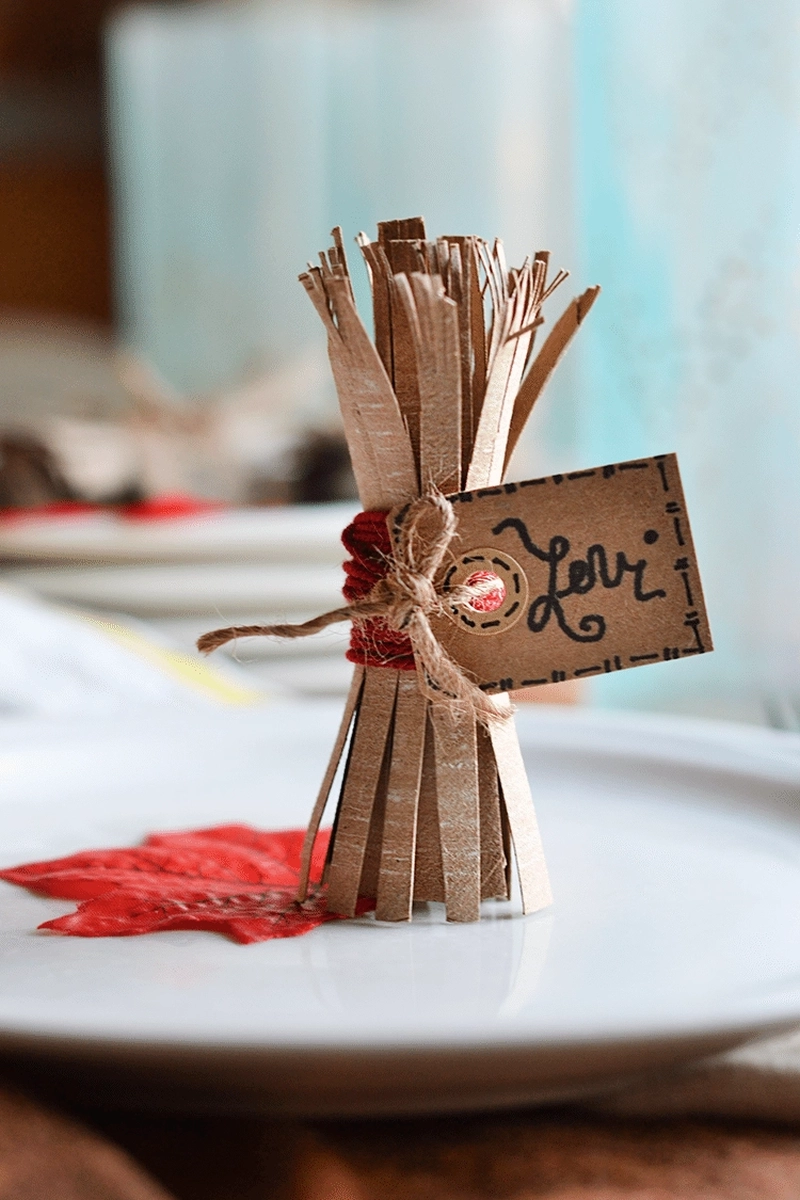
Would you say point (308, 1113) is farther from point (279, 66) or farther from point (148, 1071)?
point (279, 66)

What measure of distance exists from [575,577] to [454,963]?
0.36 ft

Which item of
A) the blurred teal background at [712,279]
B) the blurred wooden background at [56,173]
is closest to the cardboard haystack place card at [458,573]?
the blurred teal background at [712,279]

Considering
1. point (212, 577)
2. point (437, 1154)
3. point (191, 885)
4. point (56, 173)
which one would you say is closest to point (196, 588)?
point (212, 577)

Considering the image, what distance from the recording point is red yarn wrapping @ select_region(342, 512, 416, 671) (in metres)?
0.36

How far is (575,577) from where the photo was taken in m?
0.36

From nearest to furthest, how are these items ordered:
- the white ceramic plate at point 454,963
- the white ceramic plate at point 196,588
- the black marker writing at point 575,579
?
the white ceramic plate at point 454,963
the black marker writing at point 575,579
the white ceramic plate at point 196,588

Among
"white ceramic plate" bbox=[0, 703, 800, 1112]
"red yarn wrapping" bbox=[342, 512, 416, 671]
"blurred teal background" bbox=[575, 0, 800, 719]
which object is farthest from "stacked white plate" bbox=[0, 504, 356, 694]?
"red yarn wrapping" bbox=[342, 512, 416, 671]

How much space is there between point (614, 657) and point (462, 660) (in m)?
0.04

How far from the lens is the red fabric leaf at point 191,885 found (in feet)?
1.15

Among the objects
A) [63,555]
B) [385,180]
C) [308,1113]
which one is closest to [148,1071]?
[308,1113]

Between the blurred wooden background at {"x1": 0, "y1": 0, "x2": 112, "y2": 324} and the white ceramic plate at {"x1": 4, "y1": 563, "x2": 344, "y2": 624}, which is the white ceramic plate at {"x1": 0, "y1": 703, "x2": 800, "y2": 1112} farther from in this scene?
the blurred wooden background at {"x1": 0, "y1": 0, "x2": 112, "y2": 324}

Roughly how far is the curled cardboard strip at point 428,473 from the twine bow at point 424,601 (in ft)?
0.03

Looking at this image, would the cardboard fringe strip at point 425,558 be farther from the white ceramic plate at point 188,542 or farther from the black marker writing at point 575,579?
the white ceramic plate at point 188,542

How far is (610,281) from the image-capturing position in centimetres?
98
